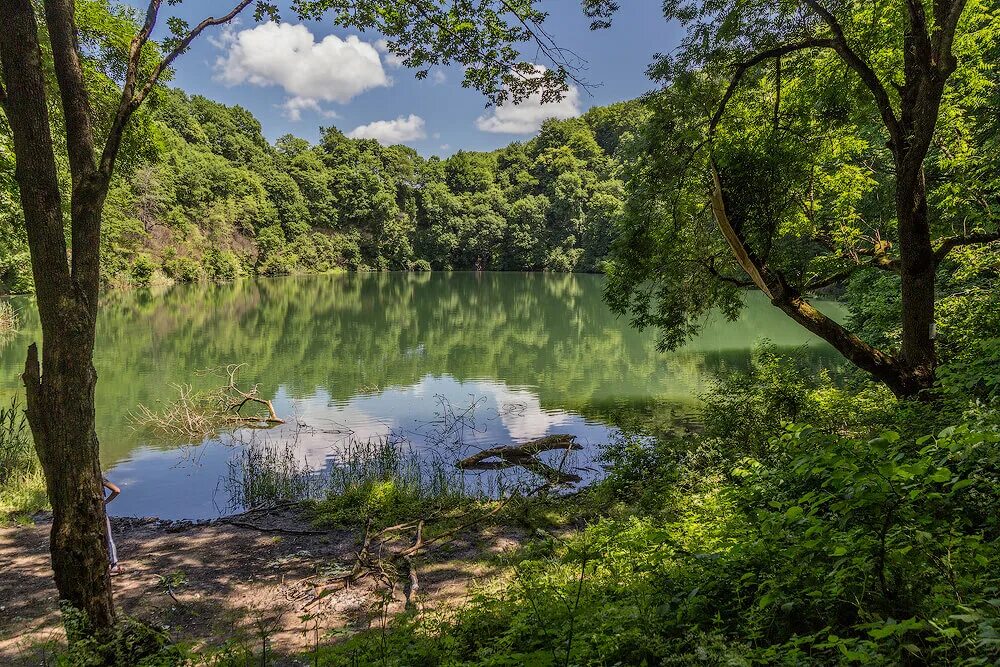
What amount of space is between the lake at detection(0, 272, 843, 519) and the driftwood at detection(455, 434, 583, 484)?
41 cm

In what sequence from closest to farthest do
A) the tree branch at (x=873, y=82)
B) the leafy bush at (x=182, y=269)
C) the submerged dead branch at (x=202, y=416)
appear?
the tree branch at (x=873, y=82), the submerged dead branch at (x=202, y=416), the leafy bush at (x=182, y=269)

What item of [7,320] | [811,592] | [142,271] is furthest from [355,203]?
[811,592]

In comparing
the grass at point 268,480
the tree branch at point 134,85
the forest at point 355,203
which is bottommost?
the grass at point 268,480

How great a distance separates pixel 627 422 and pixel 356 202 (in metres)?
62.6

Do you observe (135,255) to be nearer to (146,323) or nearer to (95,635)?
(146,323)

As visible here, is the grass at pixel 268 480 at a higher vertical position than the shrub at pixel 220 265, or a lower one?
lower

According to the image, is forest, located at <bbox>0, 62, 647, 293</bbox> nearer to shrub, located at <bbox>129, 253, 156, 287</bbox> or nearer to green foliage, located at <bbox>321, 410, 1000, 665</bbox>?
shrub, located at <bbox>129, 253, 156, 287</bbox>

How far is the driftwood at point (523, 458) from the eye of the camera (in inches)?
343

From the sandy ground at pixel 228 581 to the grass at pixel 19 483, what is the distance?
0.44m

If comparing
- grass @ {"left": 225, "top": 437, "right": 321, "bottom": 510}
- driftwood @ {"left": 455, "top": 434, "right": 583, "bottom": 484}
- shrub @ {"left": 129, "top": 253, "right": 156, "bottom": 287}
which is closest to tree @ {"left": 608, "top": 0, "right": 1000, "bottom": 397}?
driftwood @ {"left": 455, "top": 434, "right": 583, "bottom": 484}

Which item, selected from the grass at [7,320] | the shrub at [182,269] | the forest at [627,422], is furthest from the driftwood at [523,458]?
the shrub at [182,269]

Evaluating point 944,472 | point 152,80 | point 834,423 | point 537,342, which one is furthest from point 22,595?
point 537,342

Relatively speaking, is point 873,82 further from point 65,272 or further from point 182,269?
point 182,269

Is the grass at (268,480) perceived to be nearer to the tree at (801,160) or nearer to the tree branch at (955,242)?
the tree at (801,160)
